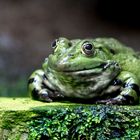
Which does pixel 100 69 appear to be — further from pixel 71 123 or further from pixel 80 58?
pixel 71 123

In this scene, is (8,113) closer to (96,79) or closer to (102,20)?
(96,79)

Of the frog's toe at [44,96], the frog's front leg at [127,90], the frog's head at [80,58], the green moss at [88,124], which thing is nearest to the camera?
the green moss at [88,124]

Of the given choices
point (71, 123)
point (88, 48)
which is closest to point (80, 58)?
point (88, 48)

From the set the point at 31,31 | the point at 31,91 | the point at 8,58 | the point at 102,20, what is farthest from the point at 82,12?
the point at 31,91

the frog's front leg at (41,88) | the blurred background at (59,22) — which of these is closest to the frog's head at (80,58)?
the frog's front leg at (41,88)

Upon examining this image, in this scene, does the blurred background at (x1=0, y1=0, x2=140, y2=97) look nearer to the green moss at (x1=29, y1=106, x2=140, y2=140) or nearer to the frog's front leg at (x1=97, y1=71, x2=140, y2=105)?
the frog's front leg at (x1=97, y1=71, x2=140, y2=105)

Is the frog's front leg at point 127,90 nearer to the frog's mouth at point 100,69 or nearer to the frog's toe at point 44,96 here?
the frog's mouth at point 100,69

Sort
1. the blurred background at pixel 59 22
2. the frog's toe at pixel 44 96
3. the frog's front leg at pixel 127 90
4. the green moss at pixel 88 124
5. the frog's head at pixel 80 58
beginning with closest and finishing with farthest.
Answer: the green moss at pixel 88 124
the frog's head at pixel 80 58
the frog's front leg at pixel 127 90
the frog's toe at pixel 44 96
the blurred background at pixel 59 22
